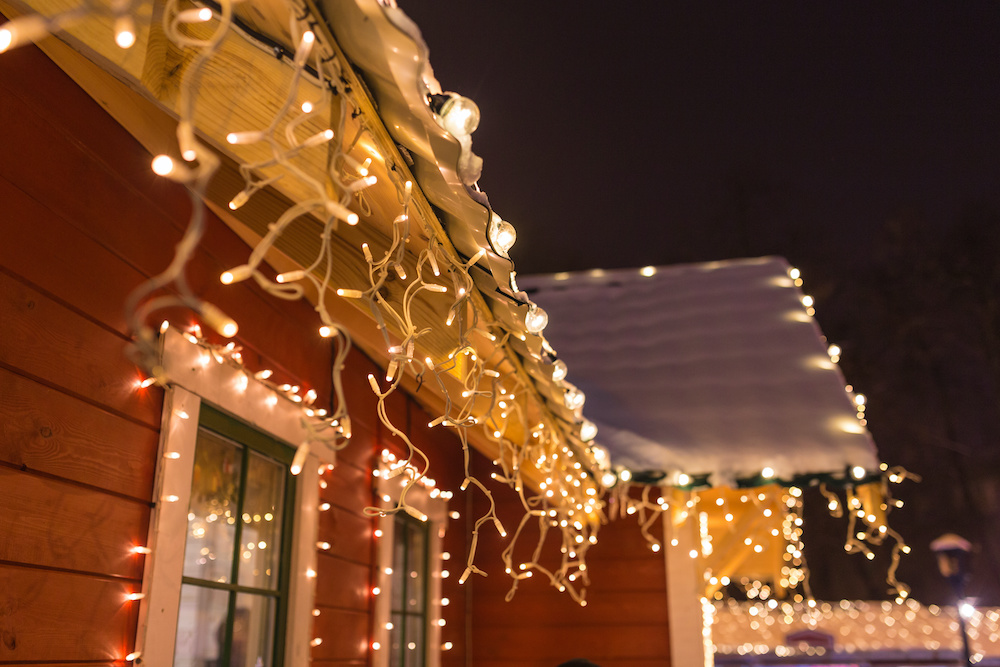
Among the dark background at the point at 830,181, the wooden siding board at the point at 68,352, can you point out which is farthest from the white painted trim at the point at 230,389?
the dark background at the point at 830,181

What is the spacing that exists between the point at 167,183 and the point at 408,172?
1026mm

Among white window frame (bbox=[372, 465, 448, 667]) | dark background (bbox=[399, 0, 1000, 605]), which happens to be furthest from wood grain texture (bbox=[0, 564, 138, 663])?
dark background (bbox=[399, 0, 1000, 605])

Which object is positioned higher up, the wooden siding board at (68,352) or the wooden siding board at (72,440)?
the wooden siding board at (68,352)

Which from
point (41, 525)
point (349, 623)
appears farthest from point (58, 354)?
point (349, 623)

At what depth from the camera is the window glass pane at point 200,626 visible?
2.24 m

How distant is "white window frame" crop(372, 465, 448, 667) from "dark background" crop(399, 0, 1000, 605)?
26.6 ft

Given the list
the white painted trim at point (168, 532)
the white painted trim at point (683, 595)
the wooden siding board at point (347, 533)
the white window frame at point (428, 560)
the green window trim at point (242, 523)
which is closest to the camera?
→ the white painted trim at point (168, 532)

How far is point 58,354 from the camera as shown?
1796 millimetres

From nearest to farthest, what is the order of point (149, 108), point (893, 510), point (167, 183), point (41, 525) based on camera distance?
point (41, 525), point (149, 108), point (167, 183), point (893, 510)

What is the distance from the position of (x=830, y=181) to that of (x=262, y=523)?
15.8 m

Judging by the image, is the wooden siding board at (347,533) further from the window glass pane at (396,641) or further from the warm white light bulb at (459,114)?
the warm white light bulb at (459,114)

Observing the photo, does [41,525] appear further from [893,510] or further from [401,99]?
[893,510]

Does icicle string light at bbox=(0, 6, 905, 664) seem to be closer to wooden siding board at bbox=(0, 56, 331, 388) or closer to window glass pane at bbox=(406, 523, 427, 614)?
wooden siding board at bbox=(0, 56, 331, 388)

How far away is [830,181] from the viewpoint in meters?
16.4
